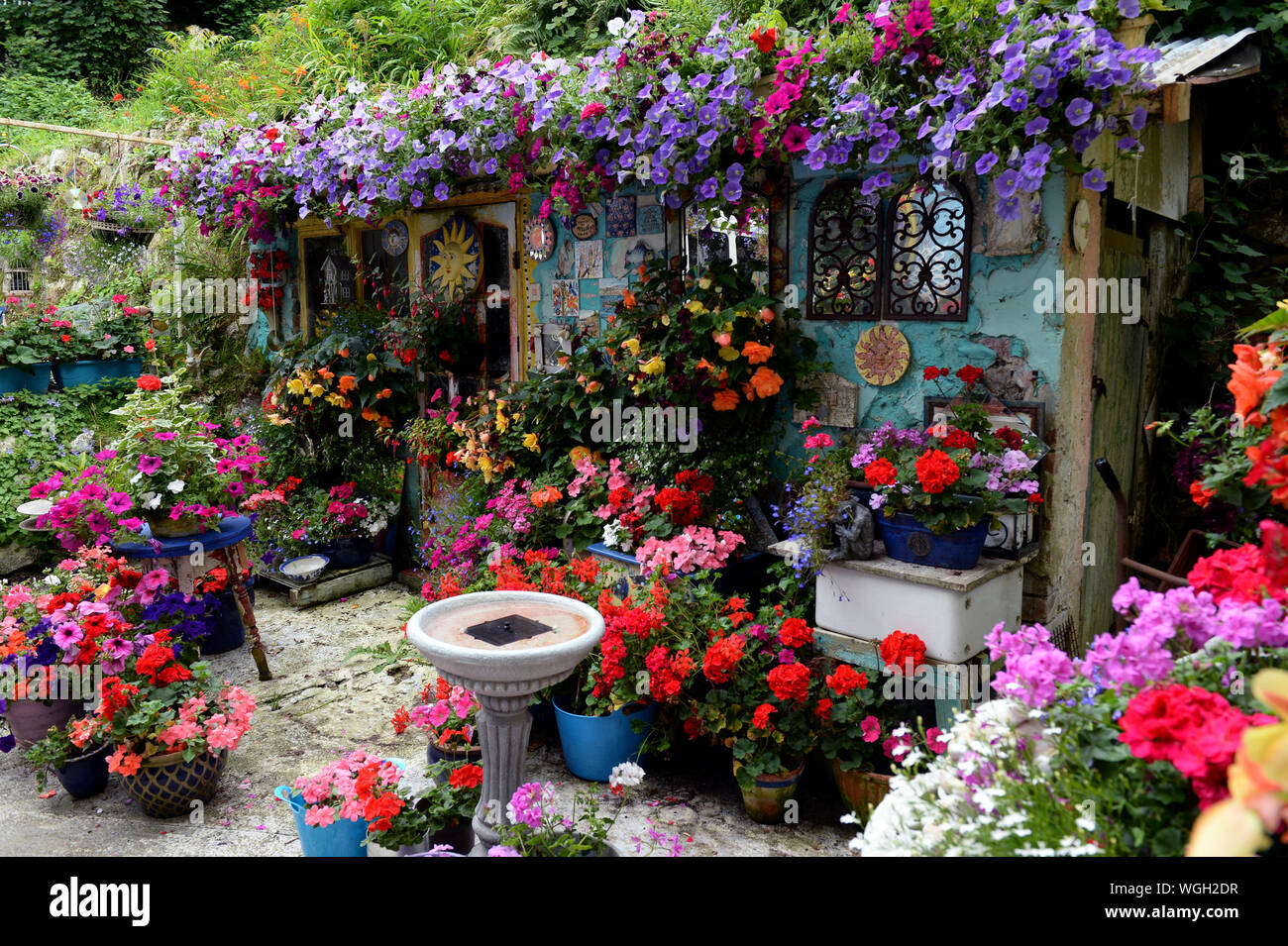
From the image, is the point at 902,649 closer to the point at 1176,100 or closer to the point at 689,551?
the point at 689,551

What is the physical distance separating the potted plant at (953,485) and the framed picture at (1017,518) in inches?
4.6

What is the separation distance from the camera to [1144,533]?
520 cm

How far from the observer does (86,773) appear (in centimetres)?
401

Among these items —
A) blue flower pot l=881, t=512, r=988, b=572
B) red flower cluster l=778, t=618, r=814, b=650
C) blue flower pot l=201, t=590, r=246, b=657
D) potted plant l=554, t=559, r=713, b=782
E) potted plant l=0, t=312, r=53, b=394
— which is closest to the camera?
blue flower pot l=881, t=512, r=988, b=572

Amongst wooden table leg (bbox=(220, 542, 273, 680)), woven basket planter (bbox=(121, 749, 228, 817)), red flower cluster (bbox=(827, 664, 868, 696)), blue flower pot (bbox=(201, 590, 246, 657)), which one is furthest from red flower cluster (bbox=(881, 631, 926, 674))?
blue flower pot (bbox=(201, 590, 246, 657))

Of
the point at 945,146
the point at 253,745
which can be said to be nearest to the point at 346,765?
the point at 253,745

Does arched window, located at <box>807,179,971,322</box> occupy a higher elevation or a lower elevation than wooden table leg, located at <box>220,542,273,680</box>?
higher

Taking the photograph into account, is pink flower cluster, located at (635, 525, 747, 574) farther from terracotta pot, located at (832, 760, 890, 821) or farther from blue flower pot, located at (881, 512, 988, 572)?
terracotta pot, located at (832, 760, 890, 821)

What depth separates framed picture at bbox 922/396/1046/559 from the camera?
153 inches

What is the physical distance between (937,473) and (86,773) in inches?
153

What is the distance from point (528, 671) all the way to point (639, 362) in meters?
2.15

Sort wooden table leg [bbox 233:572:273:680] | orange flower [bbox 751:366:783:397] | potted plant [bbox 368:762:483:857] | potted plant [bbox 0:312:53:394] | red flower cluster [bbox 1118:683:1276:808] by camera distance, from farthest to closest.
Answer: potted plant [bbox 0:312:53:394]
wooden table leg [bbox 233:572:273:680]
orange flower [bbox 751:366:783:397]
potted plant [bbox 368:762:483:857]
red flower cluster [bbox 1118:683:1276:808]

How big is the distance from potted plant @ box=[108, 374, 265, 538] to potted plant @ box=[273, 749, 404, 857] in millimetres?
2443

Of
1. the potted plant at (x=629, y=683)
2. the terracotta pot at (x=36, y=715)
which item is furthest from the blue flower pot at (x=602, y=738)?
the terracotta pot at (x=36, y=715)
